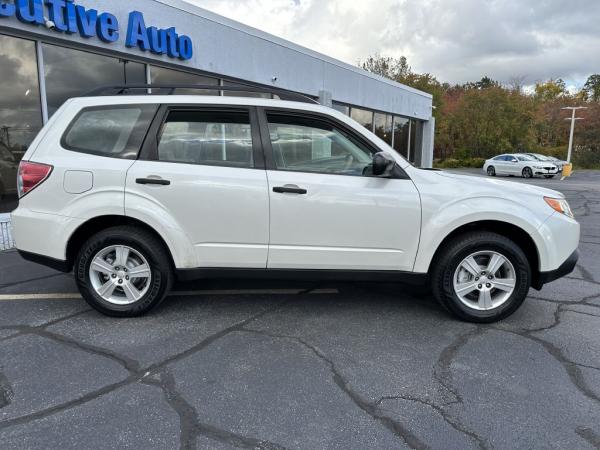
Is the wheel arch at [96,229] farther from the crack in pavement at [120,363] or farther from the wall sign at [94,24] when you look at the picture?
the wall sign at [94,24]

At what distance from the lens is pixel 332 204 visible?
3645mm

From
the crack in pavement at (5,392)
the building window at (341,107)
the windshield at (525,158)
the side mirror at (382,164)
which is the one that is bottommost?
the crack in pavement at (5,392)

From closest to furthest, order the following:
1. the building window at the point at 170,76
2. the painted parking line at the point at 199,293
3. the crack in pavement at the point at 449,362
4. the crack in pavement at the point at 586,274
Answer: the crack in pavement at the point at 449,362 → the painted parking line at the point at 199,293 → the crack in pavement at the point at 586,274 → the building window at the point at 170,76

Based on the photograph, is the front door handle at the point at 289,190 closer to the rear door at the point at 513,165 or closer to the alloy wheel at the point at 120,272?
the alloy wheel at the point at 120,272

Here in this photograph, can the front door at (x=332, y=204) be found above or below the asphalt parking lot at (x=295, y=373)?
above

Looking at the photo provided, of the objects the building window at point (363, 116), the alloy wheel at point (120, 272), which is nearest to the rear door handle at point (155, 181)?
the alloy wheel at point (120, 272)

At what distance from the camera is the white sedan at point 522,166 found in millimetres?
25688

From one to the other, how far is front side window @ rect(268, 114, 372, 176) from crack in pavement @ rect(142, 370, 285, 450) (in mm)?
1949

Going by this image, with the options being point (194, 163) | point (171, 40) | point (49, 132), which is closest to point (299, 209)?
point (194, 163)

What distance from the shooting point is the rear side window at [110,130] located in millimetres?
3754

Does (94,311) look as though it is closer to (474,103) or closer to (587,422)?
(587,422)

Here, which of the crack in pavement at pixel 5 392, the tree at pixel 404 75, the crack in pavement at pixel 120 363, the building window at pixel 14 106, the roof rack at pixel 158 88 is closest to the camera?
the crack in pavement at pixel 120 363

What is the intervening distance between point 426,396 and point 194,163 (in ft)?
8.13

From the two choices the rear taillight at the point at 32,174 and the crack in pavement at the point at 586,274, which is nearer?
the rear taillight at the point at 32,174
